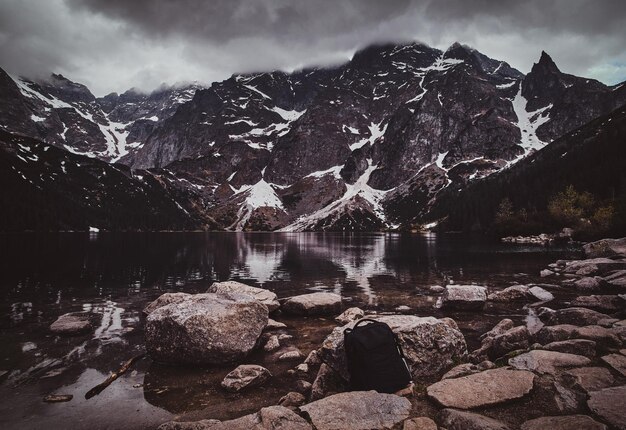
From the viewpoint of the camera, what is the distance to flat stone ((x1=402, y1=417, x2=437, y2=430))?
285 inches

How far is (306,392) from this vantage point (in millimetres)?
11828

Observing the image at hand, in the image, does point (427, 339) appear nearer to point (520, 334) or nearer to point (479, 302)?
point (520, 334)

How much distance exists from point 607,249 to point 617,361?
47.6 m

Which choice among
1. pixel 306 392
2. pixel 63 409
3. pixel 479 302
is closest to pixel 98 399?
pixel 63 409

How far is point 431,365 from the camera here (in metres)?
11.9

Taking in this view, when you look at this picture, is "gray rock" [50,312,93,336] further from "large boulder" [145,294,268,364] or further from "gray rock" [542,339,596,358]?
"gray rock" [542,339,596,358]

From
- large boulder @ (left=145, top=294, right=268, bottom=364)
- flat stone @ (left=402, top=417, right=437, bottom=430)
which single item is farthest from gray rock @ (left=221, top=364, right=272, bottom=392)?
flat stone @ (left=402, top=417, right=437, bottom=430)

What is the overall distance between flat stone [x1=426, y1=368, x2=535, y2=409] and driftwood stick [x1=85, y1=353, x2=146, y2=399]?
11072mm

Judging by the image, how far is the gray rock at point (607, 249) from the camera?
144 feet

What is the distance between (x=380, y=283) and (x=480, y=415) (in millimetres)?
30657

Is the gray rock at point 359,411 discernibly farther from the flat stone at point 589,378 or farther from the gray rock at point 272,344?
the gray rock at point 272,344

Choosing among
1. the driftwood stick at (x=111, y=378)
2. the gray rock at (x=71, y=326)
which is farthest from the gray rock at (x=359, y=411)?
the gray rock at (x=71, y=326)

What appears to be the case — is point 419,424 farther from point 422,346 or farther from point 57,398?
point 57,398

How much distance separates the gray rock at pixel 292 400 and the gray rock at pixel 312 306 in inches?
490
